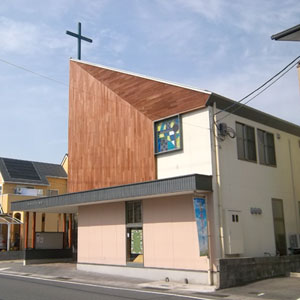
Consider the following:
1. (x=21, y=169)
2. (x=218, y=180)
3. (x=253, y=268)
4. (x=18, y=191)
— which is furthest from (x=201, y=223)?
(x=21, y=169)

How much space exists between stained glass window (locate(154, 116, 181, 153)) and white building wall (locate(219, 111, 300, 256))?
6.44ft

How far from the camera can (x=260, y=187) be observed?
17.7 metres

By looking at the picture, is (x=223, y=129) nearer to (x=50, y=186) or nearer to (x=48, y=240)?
(x=48, y=240)

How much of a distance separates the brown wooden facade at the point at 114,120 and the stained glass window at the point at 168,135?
0.92ft

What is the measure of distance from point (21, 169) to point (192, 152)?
2879 cm

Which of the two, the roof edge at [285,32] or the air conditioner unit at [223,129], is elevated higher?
the roof edge at [285,32]

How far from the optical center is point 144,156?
18.1m

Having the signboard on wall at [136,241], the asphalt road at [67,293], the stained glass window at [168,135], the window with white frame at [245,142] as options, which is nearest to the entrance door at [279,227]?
the window with white frame at [245,142]

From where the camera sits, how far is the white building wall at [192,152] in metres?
15.9

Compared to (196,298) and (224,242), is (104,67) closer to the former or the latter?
(224,242)

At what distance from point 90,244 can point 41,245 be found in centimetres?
648

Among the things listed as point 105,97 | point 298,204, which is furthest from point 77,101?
point 298,204

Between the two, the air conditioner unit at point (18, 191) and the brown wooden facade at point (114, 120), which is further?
the air conditioner unit at point (18, 191)

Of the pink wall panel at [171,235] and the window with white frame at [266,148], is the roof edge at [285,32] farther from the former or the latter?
the pink wall panel at [171,235]
